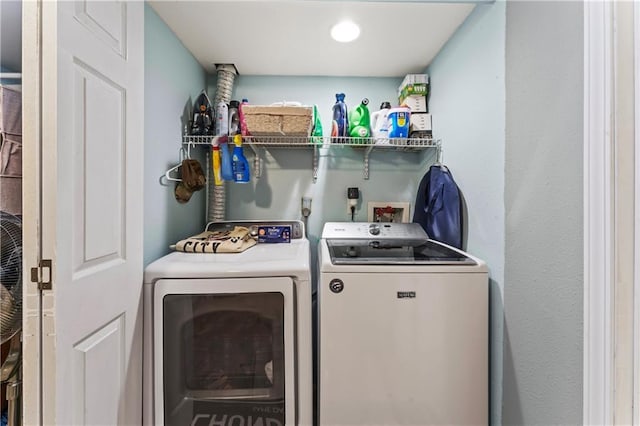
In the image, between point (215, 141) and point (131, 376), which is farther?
point (215, 141)

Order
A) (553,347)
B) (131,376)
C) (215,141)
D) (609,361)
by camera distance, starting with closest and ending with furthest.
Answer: (609,361) → (553,347) → (131,376) → (215,141)

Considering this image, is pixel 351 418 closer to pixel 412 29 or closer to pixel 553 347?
pixel 553 347

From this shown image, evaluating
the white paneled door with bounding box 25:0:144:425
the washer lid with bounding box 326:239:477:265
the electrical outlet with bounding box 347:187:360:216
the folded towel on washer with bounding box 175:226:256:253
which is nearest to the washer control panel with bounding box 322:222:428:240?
the washer lid with bounding box 326:239:477:265

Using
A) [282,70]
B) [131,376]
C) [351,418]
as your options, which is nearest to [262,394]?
[351,418]

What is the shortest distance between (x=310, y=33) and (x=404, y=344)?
1663 mm

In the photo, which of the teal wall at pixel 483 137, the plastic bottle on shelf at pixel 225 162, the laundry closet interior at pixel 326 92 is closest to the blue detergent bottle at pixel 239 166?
the plastic bottle on shelf at pixel 225 162

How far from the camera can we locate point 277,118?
1.58m

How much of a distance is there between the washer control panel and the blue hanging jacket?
0.27 feet

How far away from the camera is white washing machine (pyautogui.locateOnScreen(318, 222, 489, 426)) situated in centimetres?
112

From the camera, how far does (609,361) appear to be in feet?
2.36

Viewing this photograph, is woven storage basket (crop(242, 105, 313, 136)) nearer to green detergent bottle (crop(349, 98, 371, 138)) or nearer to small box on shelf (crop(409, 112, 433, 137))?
green detergent bottle (crop(349, 98, 371, 138))

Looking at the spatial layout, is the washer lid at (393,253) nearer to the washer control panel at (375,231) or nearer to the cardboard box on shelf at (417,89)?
the washer control panel at (375,231)

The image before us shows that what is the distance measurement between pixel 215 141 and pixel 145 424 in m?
1.45

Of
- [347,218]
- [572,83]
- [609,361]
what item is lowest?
[609,361]
